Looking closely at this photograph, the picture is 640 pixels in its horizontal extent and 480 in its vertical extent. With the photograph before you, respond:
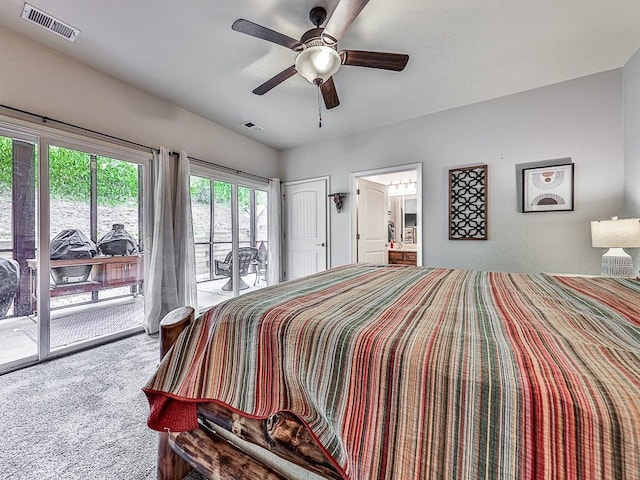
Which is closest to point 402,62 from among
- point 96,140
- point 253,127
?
point 253,127

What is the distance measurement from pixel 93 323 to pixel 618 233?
4.99 meters

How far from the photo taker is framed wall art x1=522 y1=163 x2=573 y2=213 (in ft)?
8.95

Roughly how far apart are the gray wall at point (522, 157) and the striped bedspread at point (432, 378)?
6.22ft

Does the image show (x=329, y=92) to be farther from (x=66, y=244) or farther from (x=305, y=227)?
(x=66, y=244)

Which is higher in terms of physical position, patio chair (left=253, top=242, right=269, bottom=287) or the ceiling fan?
the ceiling fan

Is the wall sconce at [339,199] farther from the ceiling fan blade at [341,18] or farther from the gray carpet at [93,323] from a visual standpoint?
the gray carpet at [93,323]

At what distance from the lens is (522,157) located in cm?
294

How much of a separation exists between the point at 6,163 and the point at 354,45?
3.08m

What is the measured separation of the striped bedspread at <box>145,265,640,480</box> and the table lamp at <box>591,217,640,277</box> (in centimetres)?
120

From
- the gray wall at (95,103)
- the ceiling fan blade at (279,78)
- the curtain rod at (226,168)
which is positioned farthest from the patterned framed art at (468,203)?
the gray wall at (95,103)

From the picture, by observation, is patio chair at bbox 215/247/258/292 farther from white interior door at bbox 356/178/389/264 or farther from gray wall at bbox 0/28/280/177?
white interior door at bbox 356/178/389/264

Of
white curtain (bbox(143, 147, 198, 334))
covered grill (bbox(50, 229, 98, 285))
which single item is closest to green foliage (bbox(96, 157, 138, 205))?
white curtain (bbox(143, 147, 198, 334))

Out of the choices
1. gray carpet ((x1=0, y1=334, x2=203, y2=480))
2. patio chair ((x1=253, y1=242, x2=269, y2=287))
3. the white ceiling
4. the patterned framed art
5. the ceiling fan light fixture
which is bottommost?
gray carpet ((x1=0, y1=334, x2=203, y2=480))

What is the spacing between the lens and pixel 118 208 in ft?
9.57
